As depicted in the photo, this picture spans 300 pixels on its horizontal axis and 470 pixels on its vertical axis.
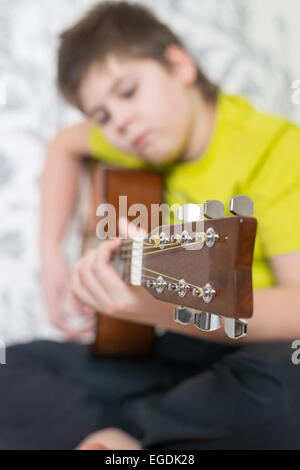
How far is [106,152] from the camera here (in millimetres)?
1000

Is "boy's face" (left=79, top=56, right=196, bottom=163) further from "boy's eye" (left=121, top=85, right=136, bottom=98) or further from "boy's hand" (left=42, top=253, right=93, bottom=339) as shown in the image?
"boy's hand" (left=42, top=253, right=93, bottom=339)

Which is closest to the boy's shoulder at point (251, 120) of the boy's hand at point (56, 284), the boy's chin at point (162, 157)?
the boy's chin at point (162, 157)

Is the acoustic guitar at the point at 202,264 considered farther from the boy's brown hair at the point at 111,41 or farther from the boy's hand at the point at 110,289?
the boy's brown hair at the point at 111,41

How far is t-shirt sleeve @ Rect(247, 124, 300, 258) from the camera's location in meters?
0.62

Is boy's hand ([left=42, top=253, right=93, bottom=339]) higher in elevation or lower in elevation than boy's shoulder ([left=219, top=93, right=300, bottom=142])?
lower

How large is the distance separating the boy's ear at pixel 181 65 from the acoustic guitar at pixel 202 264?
1.26 ft

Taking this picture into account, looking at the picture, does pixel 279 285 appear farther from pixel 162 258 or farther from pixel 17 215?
pixel 17 215

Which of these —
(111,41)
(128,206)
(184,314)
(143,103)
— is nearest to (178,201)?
(128,206)

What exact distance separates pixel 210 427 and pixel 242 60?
799mm

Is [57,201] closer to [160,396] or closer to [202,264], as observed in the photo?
[160,396]

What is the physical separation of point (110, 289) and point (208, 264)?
9.8 inches

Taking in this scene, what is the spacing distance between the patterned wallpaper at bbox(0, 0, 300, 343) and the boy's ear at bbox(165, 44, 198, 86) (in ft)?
0.59

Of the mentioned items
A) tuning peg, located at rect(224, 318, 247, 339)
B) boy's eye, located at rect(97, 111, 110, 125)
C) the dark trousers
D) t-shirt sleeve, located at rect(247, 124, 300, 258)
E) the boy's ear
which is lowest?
the dark trousers

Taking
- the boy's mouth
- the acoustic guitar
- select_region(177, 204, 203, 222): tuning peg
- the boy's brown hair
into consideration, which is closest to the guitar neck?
the acoustic guitar
